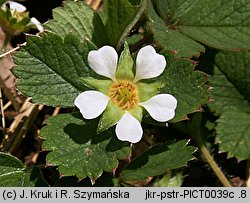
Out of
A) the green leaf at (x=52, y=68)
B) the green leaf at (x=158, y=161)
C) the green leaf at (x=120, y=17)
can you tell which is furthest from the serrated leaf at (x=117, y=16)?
the green leaf at (x=158, y=161)

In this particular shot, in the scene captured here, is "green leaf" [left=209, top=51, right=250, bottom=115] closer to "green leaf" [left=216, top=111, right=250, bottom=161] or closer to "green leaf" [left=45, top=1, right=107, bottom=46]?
"green leaf" [left=216, top=111, right=250, bottom=161]

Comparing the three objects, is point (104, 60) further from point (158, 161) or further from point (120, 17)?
point (158, 161)

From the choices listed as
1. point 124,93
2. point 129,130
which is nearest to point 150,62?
point 124,93

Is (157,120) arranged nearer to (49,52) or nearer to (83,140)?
(83,140)

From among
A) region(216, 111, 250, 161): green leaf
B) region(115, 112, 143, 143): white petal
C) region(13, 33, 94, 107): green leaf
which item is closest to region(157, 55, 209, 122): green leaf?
region(115, 112, 143, 143): white petal

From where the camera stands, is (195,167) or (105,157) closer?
(105,157)

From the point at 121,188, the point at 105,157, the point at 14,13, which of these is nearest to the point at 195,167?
the point at 121,188
